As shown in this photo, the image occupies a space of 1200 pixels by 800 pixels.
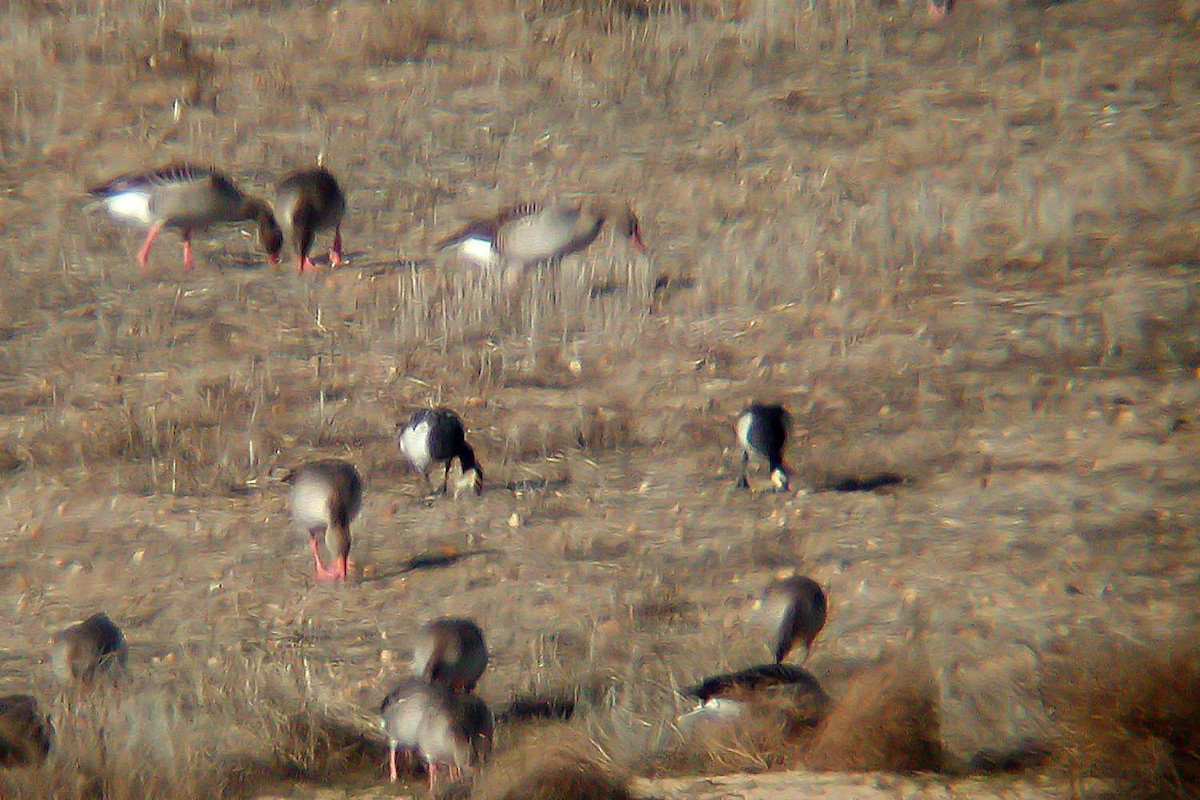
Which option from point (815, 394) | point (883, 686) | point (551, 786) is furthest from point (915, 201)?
point (551, 786)

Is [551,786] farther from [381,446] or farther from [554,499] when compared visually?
[381,446]

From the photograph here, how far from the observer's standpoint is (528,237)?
9.77 meters

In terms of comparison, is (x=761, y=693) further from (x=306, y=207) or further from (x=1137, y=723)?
(x=306, y=207)

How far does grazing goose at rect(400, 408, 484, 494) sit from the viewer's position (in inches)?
317

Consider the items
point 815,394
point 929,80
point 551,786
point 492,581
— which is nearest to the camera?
point 551,786

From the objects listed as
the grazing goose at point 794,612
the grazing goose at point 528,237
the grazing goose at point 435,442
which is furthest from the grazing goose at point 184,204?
the grazing goose at point 794,612

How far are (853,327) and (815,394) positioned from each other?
2.23 feet

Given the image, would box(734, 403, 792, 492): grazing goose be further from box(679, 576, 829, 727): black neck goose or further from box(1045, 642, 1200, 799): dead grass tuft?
box(1045, 642, 1200, 799): dead grass tuft

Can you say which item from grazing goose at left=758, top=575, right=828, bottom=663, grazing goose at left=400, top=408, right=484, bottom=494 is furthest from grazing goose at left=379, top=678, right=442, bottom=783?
grazing goose at left=400, top=408, right=484, bottom=494

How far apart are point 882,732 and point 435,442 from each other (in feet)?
12.9

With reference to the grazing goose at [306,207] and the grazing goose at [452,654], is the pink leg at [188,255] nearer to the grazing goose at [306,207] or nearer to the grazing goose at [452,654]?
the grazing goose at [306,207]

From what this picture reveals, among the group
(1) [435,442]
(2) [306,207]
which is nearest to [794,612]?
(1) [435,442]

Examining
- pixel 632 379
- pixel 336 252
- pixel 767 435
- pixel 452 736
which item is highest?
pixel 336 252

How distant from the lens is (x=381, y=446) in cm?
876
